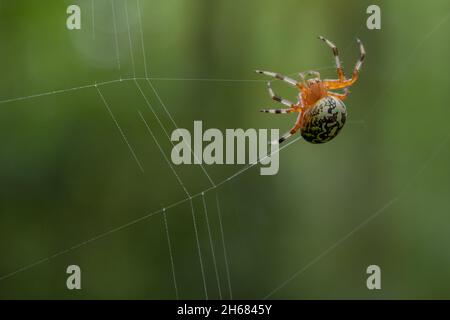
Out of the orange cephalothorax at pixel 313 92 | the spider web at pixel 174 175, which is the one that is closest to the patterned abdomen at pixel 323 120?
the orange cephalothorax at pixel 313 92

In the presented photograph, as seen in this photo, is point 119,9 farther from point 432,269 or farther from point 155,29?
point 432,269

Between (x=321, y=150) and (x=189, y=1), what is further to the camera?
(x=321, y=150)

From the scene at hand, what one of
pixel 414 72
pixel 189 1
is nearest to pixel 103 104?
pixel 189 1

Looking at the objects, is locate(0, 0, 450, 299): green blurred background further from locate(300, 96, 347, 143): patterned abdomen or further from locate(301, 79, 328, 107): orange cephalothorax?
locate(300, 96, 347, 143): patterned abdomen

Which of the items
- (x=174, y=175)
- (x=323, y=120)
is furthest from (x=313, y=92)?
(x=174, y=175)
